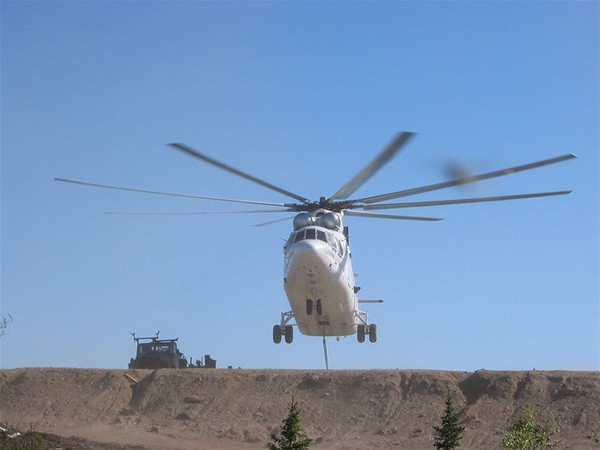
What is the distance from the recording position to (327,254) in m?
37.0

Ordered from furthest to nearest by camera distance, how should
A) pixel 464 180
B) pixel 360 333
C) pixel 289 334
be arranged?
pixel 360 333 < pixel 289 334 < pixel 464 180

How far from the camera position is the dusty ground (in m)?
36.8

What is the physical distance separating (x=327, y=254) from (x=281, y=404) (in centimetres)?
620

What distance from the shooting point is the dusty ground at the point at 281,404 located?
36750 millimetres

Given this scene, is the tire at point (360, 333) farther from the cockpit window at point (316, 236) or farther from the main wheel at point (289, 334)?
the cockpit window at point (316, 236)

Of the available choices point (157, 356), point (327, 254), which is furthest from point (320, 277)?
point (157, 356)

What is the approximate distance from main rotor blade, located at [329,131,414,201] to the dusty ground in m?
6.87

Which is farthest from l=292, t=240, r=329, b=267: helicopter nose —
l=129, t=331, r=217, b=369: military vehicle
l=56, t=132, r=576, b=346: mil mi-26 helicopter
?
l=129, t=331, r=217, b=369: military vehicle

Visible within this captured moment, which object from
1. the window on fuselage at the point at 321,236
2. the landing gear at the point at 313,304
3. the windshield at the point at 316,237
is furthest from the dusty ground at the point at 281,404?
the window on fuselage at the point at 321,236

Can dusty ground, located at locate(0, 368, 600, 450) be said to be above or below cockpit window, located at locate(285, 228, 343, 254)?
below

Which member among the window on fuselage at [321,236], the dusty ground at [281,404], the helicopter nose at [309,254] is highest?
the window on fuselage at [321,236]

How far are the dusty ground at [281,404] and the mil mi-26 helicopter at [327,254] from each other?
6.73ft

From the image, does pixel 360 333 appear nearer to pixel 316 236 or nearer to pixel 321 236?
pixel 321 236

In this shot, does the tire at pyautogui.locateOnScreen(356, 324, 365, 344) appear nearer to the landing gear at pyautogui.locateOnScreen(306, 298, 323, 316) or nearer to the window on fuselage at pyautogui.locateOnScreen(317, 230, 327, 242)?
the landing gear at pyautogui.locateOnScreen(306, 298, 323, 316)
